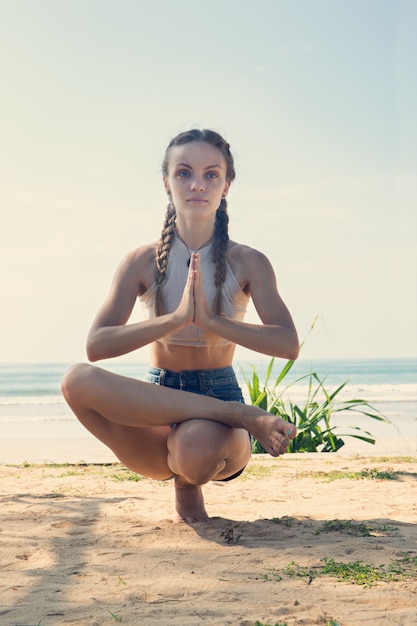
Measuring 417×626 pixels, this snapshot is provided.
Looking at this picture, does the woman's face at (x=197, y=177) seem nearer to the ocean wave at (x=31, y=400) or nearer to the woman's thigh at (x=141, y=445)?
the woman's thigh at (x=141, y=445)

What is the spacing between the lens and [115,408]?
98.1 inches

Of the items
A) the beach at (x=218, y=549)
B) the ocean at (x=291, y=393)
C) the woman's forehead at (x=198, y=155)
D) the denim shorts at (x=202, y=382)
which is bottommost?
the ocean at (x=291, y=393)

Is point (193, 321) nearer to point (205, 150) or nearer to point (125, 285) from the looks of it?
point (125, 285)

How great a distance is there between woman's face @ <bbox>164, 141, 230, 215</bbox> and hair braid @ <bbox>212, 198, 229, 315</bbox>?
11 centimetres

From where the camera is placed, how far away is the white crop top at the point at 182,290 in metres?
2.72

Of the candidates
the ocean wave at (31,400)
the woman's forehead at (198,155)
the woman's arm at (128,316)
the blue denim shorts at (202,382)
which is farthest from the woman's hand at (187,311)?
the ocean wave at (31,400)

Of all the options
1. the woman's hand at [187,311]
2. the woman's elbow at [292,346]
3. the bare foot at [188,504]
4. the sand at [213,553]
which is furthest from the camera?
the bare foot at [188,504]

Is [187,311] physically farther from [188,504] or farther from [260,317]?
[188,504]

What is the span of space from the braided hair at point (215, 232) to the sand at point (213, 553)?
874 mm

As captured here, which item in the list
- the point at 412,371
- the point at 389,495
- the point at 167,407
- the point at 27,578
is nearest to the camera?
the point at 27,578

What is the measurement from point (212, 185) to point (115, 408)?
96 cm

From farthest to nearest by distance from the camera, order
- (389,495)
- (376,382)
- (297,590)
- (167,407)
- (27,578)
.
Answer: (376,382), (389,495), (167,407), (27,578), (297,590)

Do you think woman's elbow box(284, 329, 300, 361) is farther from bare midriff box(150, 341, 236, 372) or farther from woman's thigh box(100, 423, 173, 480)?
woman's thigh box(100, 423, 173, 480)

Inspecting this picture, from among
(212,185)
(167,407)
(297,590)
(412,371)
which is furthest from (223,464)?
(412,371)
